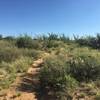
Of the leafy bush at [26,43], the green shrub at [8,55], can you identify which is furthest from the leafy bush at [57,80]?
the leafy bush at [26,43]

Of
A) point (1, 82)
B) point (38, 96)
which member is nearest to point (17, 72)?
point (1, 82)

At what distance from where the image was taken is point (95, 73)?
30.6 ft

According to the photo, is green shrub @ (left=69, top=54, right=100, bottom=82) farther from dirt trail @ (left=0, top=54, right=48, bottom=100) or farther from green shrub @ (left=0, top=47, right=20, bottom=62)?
green shrub @ (left=0, top=47, right=20, bottom=62)

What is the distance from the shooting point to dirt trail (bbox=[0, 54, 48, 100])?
779 centimetres

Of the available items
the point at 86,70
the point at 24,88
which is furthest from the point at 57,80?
the point at 86,70

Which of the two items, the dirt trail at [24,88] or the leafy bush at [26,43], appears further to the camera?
the leafy bush at [26,43]

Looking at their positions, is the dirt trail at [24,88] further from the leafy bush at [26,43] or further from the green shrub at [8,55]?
the leafy bush at [26,43]

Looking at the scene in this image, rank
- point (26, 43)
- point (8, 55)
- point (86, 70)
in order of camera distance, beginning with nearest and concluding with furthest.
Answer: point (86, 70)
point (8, 55)
point (26, 43)

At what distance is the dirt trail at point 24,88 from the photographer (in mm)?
7789

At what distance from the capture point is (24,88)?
854cm

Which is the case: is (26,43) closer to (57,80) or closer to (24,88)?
(24,88)

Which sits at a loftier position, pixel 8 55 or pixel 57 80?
pixel 8 55

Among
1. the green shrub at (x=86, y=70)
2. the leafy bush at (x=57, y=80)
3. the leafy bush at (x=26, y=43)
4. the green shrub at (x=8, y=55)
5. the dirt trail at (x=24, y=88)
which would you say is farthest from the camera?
the leafy bush at (x=26, y=43)

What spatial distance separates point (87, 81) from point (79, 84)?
1.43 feet
